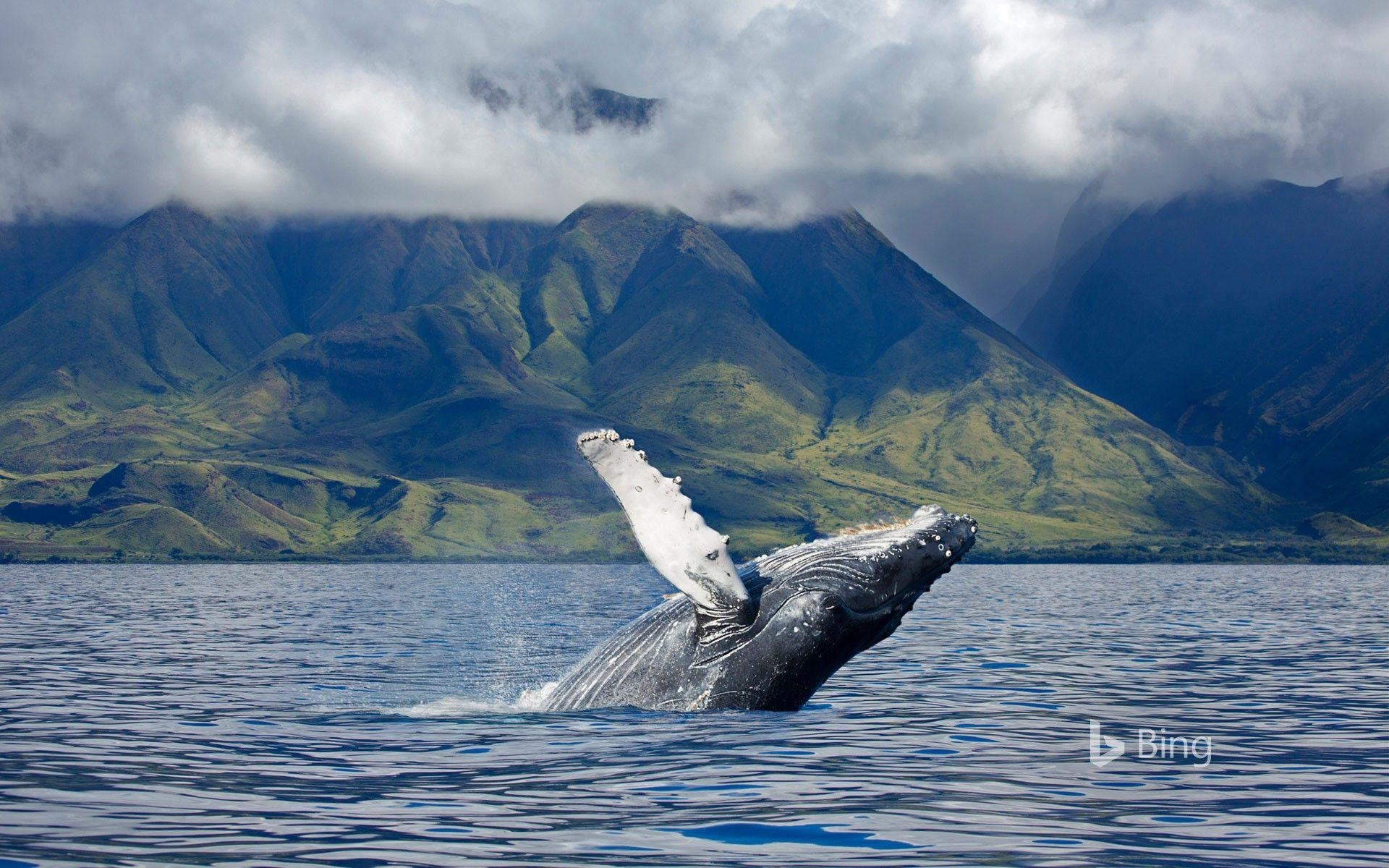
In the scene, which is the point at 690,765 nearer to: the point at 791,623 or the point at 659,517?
the point at 791,623

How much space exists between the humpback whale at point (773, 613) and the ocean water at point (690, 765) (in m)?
0.33

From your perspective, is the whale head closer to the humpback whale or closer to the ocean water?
the humpback whale

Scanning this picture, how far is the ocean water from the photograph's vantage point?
8.44 metres

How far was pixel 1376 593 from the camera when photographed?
256 feet

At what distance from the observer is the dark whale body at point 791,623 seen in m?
11.7

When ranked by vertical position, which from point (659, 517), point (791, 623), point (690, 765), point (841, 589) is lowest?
point (690, 765)

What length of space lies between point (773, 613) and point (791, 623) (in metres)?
0.17

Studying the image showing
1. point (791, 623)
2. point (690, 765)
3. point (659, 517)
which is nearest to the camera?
point (659, 517)

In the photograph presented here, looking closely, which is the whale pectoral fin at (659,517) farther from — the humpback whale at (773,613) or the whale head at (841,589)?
the whale head at (841,589)

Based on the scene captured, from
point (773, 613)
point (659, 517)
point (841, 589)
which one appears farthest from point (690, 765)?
point (659, 517)

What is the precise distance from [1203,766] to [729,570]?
4.64 m

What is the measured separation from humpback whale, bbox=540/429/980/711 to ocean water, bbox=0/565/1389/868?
1.08 ft

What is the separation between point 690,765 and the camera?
36.6 feet

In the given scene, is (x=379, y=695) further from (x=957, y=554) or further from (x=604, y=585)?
(x=604, y=585)
